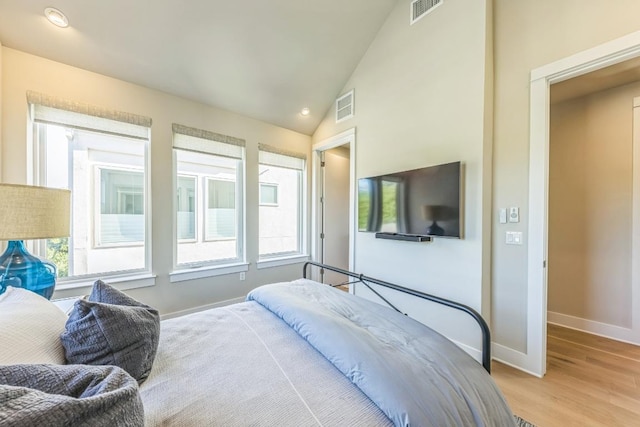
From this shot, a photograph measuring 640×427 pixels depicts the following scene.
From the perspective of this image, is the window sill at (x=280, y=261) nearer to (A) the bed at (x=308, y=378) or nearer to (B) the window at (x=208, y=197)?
(B) the window at (x=208, y=197)

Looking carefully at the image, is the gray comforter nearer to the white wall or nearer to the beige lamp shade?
the white wall

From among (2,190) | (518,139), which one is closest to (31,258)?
(2,190)

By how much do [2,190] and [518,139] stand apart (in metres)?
3.47

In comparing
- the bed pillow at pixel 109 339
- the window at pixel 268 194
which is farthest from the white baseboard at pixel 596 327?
the bed pillow at pixel 109 339

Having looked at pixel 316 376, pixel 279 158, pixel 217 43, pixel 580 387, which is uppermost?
pixel 217 43

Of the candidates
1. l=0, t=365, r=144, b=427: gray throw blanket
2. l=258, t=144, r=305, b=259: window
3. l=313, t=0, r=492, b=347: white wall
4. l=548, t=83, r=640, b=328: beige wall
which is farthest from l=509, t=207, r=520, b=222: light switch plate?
l=258, t=144, r=305, b=259: window

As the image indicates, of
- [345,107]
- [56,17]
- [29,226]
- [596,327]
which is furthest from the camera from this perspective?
[345,107]

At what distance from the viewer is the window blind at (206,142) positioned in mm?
3035

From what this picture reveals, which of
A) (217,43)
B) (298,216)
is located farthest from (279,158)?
(217,43)

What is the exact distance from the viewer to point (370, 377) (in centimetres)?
89

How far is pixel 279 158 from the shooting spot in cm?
395

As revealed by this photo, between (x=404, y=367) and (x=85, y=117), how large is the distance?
3.31m

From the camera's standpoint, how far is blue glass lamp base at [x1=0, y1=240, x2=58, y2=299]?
1494 mm

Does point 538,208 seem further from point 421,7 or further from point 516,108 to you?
point 421,7
